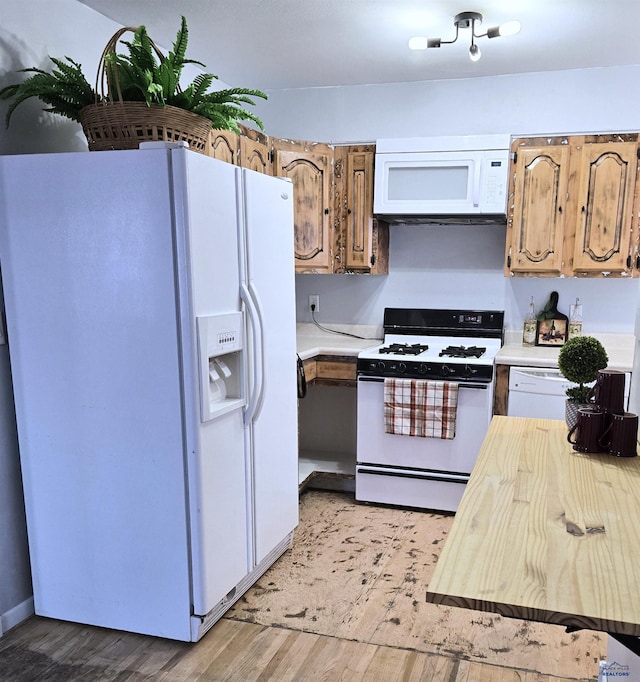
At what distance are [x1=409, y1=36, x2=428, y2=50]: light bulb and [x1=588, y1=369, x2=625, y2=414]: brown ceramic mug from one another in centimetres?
194

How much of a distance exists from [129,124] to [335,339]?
2181 mm

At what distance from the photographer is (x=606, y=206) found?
322cm

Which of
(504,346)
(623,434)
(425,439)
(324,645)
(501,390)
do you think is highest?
(623,434)

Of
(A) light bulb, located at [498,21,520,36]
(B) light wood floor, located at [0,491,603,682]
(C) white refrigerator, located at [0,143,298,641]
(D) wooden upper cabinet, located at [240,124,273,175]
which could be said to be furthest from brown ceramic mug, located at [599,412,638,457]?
(D) wooden upper cabinet, located at [240,124,273,175]

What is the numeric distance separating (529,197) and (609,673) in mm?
2657

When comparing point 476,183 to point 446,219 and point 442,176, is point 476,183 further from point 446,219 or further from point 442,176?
point 446,219

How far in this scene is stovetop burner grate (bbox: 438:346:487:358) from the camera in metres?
3.35

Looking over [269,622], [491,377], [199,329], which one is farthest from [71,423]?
[491,377]

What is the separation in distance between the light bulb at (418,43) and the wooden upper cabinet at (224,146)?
3.12 feet

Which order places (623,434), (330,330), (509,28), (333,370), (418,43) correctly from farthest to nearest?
(330,330) < (333,370) < (418,43) < (509,28) < (623,434)

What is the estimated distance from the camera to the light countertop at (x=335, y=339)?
3473 mm

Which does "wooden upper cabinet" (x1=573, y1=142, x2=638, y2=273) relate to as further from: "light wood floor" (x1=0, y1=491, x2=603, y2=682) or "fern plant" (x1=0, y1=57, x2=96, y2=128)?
"fern plant" (x1=0, y1=57, x2=96, y2=128)

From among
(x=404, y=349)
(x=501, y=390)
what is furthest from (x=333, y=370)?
(x=501, y=390)

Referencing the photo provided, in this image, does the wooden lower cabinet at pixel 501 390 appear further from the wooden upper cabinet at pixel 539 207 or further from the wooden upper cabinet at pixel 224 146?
the wooden upper cabinet at pixel 224 146
